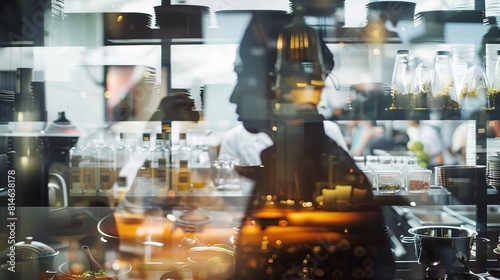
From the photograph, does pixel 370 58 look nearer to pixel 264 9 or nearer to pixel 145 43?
pixel 264 9

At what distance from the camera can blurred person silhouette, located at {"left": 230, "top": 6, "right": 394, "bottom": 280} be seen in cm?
190

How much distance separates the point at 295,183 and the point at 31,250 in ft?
2.92

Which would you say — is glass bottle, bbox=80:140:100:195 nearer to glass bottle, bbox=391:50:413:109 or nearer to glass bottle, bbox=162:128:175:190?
glass bottle, bbox=162:128:175:190

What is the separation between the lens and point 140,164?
6.30ft

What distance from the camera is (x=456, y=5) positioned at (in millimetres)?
1855

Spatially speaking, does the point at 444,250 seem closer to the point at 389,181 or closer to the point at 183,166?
the point at 389,181

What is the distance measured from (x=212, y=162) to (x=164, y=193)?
0.63 ft

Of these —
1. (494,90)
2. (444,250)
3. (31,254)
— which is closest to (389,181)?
(444,250)

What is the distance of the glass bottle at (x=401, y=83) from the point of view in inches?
72.0

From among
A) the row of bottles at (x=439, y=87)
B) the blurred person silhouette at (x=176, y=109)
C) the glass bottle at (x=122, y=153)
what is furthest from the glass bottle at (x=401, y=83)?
the glass bottle at (x=122, y=153)

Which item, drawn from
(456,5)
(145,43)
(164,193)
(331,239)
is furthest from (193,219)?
(456,5)

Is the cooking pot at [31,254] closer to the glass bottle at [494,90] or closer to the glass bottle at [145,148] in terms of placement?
the glass bottle at [145,148]

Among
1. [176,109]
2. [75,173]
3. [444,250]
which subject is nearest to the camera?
[444,250]

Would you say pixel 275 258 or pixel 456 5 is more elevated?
pixel 456 5
